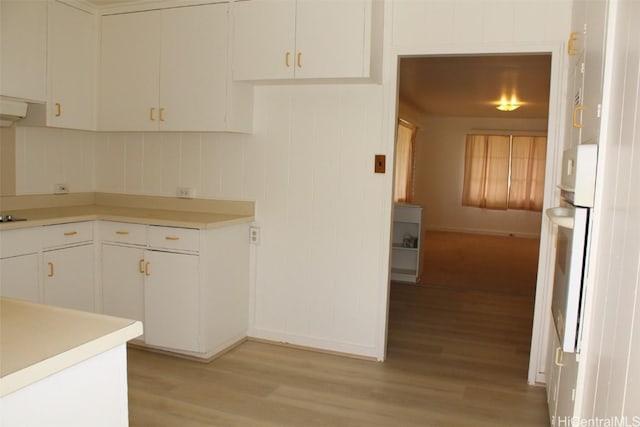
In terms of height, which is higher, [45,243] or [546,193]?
[546,193]

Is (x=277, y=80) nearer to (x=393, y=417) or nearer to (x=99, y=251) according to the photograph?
(x=99, y=251)

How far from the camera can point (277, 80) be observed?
3.56 metres

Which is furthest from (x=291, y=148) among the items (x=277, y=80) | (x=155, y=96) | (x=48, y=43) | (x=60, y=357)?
(x=60, y=357)

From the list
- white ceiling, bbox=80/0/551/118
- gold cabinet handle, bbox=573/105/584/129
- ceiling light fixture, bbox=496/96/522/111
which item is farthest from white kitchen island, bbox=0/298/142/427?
ceiling light fixture, bbox=496/96/522/111

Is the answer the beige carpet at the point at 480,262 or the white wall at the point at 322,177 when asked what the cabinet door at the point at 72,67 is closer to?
the white wall at the point at 322,177

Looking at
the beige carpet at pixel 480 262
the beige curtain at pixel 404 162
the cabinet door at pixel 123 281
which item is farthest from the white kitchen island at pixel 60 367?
the beige curtain at pixel 404 162

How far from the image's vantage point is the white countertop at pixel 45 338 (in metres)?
1.10

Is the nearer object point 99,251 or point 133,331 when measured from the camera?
point 133,331

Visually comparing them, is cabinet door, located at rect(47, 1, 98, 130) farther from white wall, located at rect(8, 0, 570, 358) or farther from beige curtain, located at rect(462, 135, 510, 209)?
beige curtain, located at rect(462, 135, 510, 209)

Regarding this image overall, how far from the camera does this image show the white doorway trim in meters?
3.16

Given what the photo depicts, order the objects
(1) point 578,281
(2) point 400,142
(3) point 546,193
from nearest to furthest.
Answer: (1) point 578,281 → (3) point 546,193 → (2) point 400,142

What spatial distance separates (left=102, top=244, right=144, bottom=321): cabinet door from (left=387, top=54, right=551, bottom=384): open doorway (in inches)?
70.9

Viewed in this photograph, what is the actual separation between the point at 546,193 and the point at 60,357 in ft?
9.26

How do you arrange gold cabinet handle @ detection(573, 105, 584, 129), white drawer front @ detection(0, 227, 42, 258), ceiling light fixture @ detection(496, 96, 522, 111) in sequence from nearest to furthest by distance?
gold cabinet handle @ detection(573, 105, 584, 129) < white drawer front @ detection(0, 227, 42, 258) < ceiling light fixture @ detection(496, 96, 522, 111)
